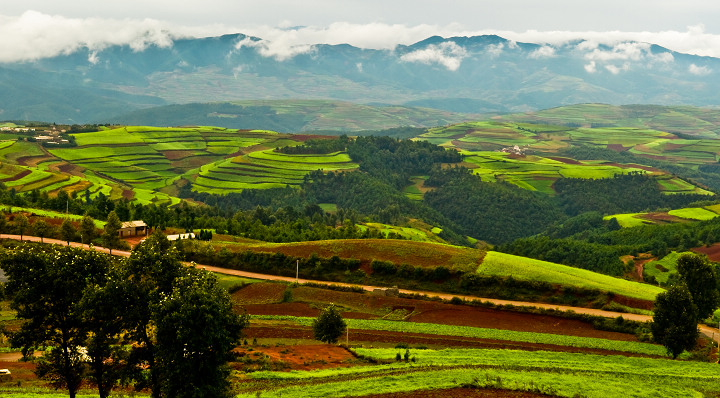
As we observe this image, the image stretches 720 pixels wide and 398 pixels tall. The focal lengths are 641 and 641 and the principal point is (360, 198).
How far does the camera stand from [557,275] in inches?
3381

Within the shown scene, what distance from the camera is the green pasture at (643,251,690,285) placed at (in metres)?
116

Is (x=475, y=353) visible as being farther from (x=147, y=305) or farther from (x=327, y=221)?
(x=327, y=221)

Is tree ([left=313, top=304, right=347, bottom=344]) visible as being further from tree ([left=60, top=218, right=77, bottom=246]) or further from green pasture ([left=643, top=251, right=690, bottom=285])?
green pasture ([left=643, top=251, right=690, bottom=285])

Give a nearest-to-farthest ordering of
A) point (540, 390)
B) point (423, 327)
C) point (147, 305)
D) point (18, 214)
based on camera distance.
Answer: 1. point (147, 305)
2. point (540, 390)
3. point (423, 327)
4. point (18, 214)

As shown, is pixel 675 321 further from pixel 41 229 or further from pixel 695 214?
pixel 695 214

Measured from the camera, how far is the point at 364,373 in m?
46.9

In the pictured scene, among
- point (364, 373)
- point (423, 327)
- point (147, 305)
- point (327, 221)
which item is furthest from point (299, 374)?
point (327, 221)

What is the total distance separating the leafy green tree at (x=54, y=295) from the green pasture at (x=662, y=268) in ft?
333

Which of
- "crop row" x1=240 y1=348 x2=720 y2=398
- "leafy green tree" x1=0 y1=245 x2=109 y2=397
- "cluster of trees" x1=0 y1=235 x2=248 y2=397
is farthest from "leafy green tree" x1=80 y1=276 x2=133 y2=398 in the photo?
"crop row" x1=240 y1=348 x2=720 y2=398

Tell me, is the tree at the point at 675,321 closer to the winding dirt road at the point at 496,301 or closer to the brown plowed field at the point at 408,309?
the brown plowed field at the point at 408,309

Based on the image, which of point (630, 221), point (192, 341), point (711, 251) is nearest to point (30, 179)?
point (192, 341)

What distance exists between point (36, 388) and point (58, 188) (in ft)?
467

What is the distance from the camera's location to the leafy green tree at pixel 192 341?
111 ft

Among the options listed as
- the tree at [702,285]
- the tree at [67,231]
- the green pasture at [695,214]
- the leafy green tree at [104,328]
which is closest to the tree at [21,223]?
the tree at [67,231]
